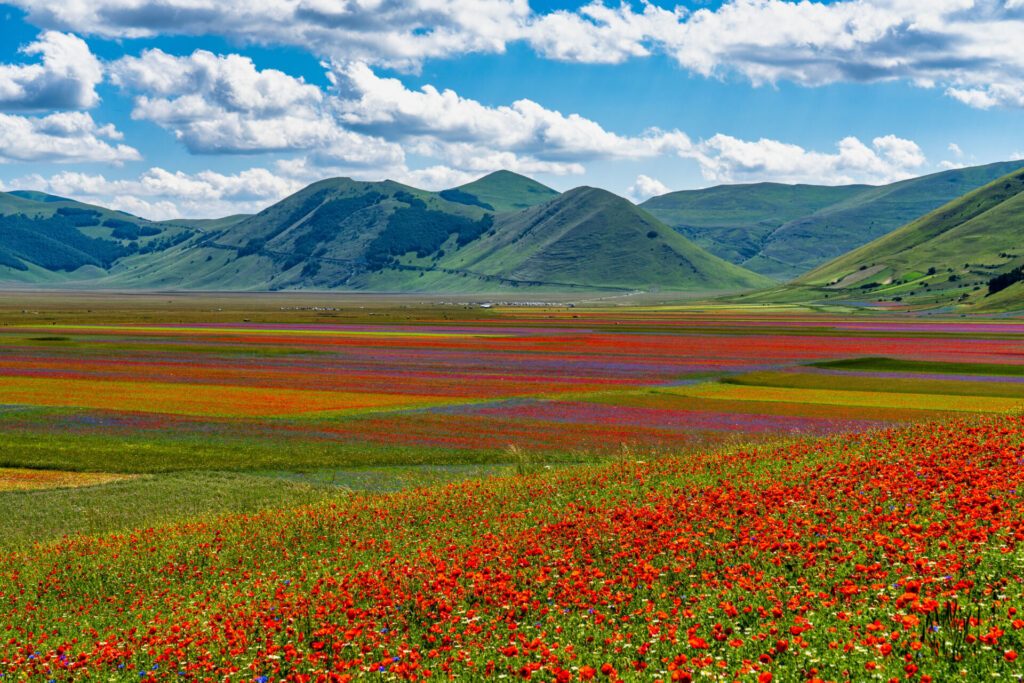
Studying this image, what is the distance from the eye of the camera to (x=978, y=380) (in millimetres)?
75375

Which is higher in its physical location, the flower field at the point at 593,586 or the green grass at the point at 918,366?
the flower field at the point at 593,586

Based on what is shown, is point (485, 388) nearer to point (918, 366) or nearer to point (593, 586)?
point (918, 366)

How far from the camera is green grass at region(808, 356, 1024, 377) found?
3239 inches

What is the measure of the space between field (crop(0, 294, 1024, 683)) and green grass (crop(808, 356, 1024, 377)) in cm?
2823

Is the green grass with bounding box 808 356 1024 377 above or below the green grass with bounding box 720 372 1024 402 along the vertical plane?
above

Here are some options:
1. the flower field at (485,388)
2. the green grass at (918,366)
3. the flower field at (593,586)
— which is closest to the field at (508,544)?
the flower field at (593,586)

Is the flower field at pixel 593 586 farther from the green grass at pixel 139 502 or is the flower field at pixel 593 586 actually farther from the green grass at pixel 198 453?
the green grass at pixel 198 453

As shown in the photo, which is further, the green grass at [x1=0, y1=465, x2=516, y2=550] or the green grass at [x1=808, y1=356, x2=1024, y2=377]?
the green grass at [x1=808, y1=356, x2=1024, y2=377]

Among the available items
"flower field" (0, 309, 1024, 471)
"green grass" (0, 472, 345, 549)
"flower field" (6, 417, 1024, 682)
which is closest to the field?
"flower field" (6, 417, 1024, 682)

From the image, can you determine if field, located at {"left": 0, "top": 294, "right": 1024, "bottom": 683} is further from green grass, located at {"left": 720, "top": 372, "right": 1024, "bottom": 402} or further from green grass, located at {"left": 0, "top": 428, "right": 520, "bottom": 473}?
green grass, located at {"left": 720, "top": 372, "right": 1024, "bottom": 402}

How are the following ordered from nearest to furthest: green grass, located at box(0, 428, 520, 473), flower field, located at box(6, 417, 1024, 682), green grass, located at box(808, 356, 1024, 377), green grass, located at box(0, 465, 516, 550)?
1. flower field, located at box(6, 417, 1024, 682)
2. green grass, located at box(0, 465, 516, 550)
3. green grass, located at box(0, 428, 520, 473)
4. green grass, located at box(808, 356, 1024, 377)

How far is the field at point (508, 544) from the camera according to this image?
12922mm

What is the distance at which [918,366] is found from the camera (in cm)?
8825

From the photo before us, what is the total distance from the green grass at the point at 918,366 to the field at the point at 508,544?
1111 inches
